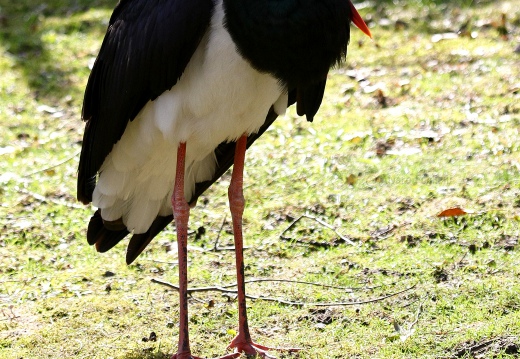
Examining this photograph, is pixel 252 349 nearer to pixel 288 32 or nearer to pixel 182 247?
pixel 182 247

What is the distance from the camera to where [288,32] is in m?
3.82

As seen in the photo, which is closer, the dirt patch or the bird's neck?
the bird's neck

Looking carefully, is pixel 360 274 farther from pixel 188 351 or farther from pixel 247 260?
pixel 188 351

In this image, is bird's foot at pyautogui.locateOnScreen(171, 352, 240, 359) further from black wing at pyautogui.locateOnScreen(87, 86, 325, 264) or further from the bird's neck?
the bird's neck

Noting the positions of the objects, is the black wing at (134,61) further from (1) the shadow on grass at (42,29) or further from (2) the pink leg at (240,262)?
(1) the shadow on grass at (42,29)

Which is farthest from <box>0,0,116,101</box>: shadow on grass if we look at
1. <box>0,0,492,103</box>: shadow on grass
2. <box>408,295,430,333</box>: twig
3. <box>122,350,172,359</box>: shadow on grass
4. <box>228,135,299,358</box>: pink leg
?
<box>408,295,430,333</box>: twig

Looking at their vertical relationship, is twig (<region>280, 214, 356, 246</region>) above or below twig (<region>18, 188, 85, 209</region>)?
below

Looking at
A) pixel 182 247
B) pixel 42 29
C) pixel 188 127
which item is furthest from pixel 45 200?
pixel 42 29

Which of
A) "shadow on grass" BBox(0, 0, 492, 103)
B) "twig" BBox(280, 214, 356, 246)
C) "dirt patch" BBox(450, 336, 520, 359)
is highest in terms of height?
"dirt patch" BBox(450, 336, 520, 359)

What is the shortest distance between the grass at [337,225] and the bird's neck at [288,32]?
1281mm

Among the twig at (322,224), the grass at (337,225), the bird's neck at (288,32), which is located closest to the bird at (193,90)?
the bird's neck at (288,32)

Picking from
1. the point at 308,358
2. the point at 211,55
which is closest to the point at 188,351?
the point at 308,358

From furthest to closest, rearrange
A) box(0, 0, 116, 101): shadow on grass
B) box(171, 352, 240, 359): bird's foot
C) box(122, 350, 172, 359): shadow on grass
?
box(0, 0, 116, 101): shadow on grass < box(122, 350, 172, 359): shadow on grass < box(171, 352, 240, 359): bird's foot

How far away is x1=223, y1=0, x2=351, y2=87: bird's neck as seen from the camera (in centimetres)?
380
